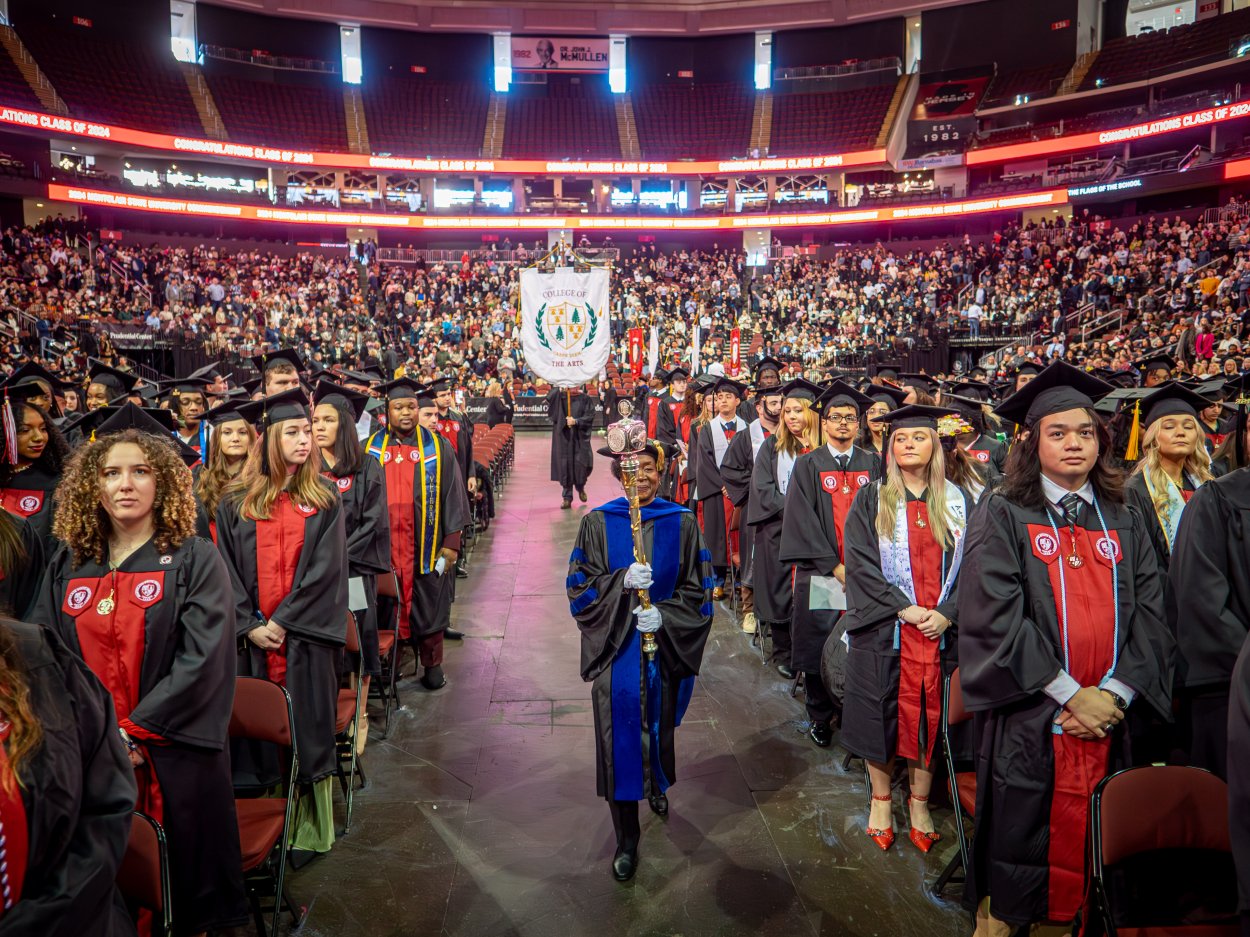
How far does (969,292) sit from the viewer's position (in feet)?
91.1

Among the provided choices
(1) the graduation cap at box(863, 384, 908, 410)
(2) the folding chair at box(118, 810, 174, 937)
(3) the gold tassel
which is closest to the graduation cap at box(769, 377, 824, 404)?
(1) the graduation cap at box(863, 384, 908, 410)

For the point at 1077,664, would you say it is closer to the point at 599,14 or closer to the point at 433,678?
the point at 433,678

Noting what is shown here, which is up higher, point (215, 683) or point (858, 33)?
point (858, 33)

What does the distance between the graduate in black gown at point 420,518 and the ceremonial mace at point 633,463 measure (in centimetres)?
258

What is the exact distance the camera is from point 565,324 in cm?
977

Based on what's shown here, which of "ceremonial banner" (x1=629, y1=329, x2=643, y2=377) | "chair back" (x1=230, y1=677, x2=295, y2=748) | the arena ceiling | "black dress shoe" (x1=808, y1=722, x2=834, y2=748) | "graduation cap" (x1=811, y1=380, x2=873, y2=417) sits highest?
the arena ceiling

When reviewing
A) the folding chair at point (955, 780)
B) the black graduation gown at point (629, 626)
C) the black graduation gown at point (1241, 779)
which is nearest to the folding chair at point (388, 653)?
the black graduation gown at point (629, 626)

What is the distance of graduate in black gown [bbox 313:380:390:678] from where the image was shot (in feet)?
16.1

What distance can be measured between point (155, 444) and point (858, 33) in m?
45.1

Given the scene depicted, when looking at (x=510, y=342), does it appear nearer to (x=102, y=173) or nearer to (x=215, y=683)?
(x=102, y=173)

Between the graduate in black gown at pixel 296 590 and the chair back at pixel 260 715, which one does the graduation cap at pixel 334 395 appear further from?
the chair back at pixel 260 715

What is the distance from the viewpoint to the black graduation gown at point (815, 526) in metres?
4.93

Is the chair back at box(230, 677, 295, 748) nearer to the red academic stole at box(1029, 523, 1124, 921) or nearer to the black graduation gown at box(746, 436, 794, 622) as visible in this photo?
the red academic stole at box(1029, 523, 1124, 921)

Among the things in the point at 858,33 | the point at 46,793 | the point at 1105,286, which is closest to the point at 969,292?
the point at 1105,286
